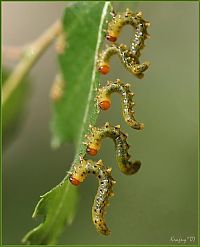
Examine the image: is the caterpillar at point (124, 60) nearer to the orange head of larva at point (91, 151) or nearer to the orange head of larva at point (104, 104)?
the orange head of larva at point (104, 104)

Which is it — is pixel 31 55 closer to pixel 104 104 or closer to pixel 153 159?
pixel 104 104

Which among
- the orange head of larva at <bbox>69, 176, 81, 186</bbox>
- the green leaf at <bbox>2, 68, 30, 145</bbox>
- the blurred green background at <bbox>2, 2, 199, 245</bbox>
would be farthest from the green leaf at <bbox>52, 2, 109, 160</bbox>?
the blurred green background at <bbox>2, 2, 199, 245</bbox>

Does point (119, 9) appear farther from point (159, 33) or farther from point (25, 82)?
point (159, 33)

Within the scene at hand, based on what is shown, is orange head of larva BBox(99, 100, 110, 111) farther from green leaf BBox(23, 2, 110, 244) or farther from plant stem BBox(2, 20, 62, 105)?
plant stem BBox(2, 20, 62, 105)

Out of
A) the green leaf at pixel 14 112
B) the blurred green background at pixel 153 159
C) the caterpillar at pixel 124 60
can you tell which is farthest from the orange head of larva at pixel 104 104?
the blurred green background at pixel 153 159

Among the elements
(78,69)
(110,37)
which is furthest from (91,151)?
(78,69)

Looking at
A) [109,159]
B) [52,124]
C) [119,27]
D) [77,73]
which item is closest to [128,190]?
[109,159]
